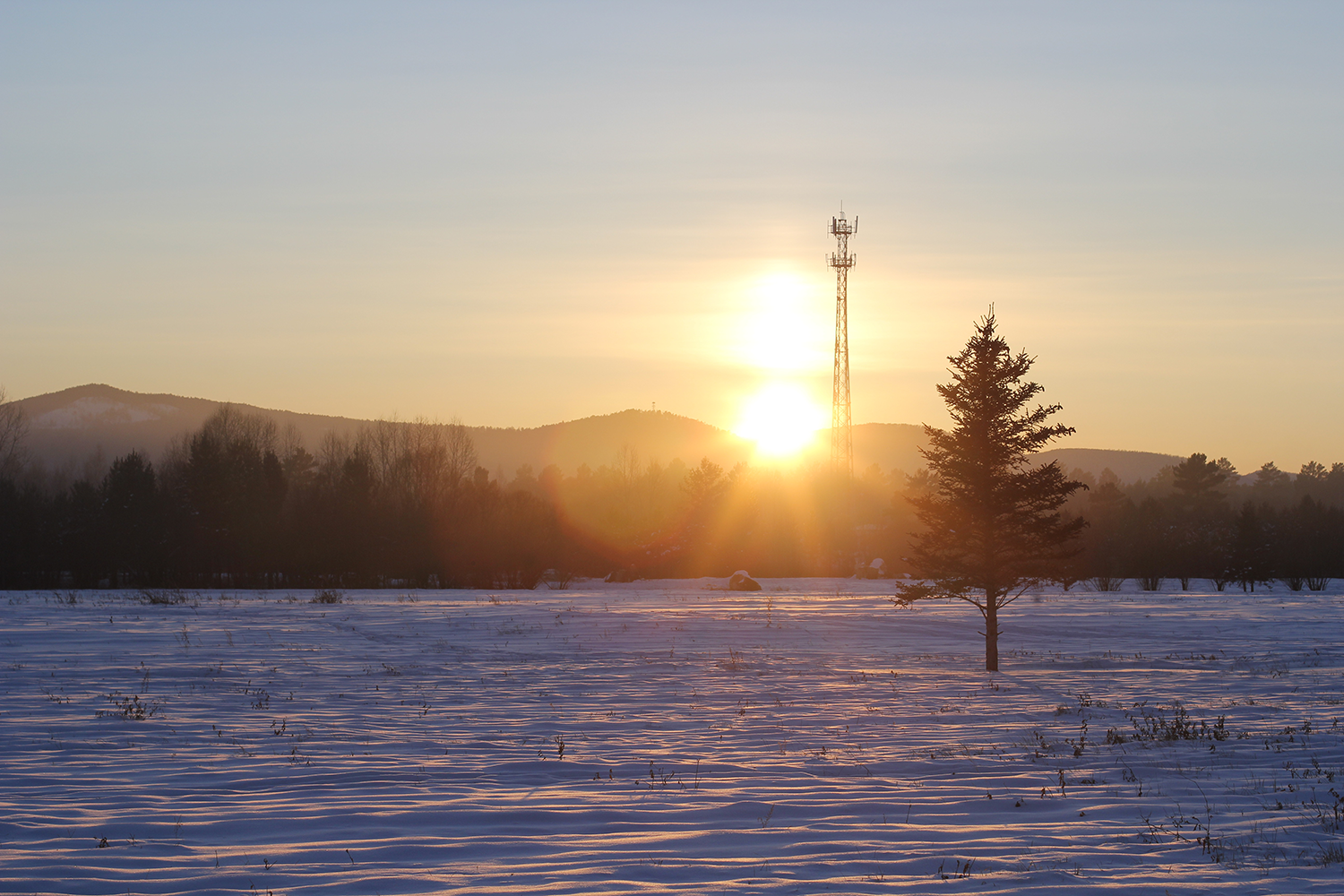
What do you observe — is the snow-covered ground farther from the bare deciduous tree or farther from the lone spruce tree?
the bare deciduous tree

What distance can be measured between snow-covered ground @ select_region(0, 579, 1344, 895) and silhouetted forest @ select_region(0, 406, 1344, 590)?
34657 millimetres

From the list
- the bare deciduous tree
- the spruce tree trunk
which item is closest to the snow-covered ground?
the spruce tree trunk

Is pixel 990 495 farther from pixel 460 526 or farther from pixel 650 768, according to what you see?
pixel 460 526

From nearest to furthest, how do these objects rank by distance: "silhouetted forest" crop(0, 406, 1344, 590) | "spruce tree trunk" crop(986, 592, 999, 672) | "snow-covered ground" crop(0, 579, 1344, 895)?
"snow-covered ground" crop(0, 579, 1344, 895) → "spruce tree trunk" crop(986, 592, 999, 672) → "silhouetted forest" crop(0, 406, 1344, 590)

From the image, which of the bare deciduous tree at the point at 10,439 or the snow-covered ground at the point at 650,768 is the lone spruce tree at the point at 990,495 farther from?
the bare deciduous tree at the point at 10,439

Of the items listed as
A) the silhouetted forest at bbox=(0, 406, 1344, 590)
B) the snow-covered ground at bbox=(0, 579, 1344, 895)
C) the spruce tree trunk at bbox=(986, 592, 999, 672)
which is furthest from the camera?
the silhouetted forest at bbox=(0, 406, 1344, 590)

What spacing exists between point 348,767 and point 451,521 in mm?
64335

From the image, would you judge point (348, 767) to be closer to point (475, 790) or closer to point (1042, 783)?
point (475, 790)

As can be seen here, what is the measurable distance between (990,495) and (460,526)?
55.1 m

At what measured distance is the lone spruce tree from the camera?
23312 mm

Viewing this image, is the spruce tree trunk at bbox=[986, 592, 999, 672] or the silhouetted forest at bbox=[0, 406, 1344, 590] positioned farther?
the silhouetted forest at bbox=[0, 406, 1344, 590]

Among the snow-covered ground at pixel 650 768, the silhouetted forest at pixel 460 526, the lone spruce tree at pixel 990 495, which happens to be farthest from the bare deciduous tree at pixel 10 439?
the lone spruce tree at pixel 990 495

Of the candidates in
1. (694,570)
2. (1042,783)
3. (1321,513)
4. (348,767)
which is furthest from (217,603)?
(1321,513)

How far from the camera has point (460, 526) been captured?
73250 millimetres
